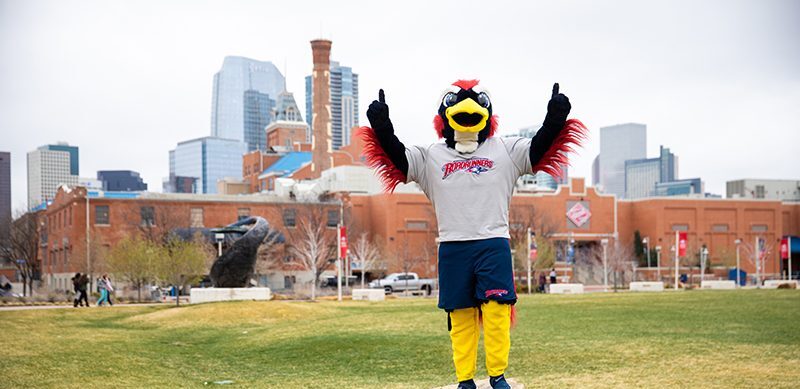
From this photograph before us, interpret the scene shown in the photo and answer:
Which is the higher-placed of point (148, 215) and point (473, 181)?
point (473, 181)

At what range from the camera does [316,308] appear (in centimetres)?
2742

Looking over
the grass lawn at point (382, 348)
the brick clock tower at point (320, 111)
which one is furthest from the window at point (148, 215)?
the grass lawn at point (382, 348)

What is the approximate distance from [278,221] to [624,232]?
110ft

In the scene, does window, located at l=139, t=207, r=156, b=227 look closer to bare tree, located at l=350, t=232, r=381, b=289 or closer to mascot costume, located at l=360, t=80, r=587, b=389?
bare tree, located at l=350, t=232, r=381, b=289

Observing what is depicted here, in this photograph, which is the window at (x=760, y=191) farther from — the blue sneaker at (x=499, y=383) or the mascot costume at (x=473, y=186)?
the blue sneaker at (x=499, y=383)

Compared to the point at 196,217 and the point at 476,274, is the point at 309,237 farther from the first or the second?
the point at 476,274

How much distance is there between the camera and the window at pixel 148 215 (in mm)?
63875

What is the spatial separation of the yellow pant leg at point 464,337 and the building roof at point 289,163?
3932 inches

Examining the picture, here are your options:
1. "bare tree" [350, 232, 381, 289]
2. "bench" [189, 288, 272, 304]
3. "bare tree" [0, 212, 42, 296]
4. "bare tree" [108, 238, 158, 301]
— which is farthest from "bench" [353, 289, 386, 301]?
"bare tree" [0, 212, 42, 296]

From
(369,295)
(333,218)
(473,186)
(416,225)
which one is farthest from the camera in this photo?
(416,225)

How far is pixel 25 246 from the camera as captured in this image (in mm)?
71250

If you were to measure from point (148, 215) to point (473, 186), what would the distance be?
197 feet

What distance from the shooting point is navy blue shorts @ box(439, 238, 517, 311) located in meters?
7.42

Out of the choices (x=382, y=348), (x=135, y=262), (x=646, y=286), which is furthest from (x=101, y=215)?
(x=382, y=348)
